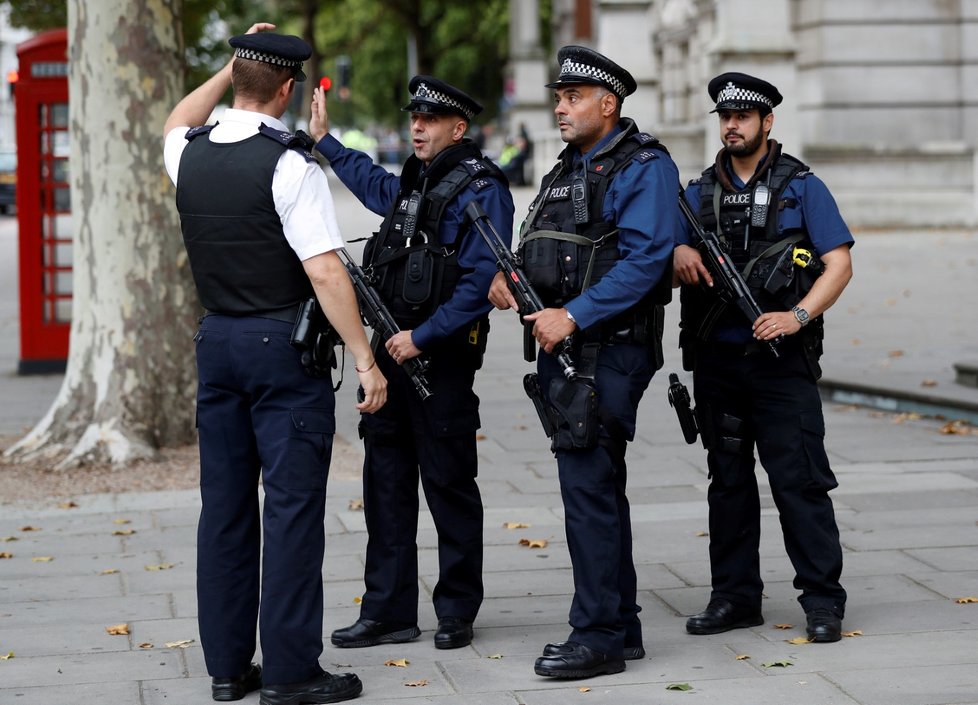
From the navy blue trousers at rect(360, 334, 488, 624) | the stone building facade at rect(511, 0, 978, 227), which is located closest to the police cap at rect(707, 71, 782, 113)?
the navy blue trousers at rect(360, 334, 488, 624)

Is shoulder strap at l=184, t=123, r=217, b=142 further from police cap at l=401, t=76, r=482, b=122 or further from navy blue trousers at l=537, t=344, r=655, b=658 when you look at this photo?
navy blue trousers at l=537, t=344, r=655, b=658

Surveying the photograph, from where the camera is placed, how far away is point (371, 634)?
5305 mm

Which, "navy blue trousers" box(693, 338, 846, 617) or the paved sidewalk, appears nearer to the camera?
the paved sidewalk

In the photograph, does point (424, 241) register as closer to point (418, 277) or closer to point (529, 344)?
point (418, 277)

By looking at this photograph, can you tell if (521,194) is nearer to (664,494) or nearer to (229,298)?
(664,494)

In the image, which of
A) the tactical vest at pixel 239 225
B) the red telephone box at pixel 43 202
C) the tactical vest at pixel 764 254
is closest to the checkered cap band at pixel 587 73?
the tactical vest at pixel 764 254

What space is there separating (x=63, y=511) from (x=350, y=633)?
276 centimetres

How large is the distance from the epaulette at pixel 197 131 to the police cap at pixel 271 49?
23cm

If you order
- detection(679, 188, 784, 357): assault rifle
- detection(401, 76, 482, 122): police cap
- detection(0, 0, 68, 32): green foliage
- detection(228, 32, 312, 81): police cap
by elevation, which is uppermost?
detection(0, 0, 68, 32): green foliage

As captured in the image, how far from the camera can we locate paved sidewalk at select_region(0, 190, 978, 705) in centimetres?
481

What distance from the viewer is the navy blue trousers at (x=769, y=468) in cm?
527

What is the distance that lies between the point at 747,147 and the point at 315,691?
87.9 inches

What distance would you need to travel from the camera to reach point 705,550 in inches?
257

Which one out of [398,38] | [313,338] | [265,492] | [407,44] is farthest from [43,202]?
[407,44]
